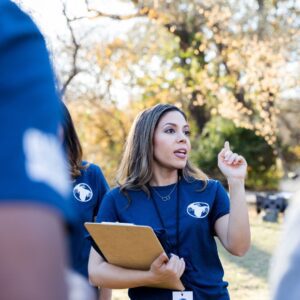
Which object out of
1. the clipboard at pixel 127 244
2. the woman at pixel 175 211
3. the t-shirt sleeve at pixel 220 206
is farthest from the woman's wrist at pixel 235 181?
the clipboard at pixel 127 244

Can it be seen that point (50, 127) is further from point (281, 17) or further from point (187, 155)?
point (281, 17)

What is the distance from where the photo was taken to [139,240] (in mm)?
2529

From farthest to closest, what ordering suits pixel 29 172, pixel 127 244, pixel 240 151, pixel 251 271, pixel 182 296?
pixel 240 151
pixel 251 271
pixel 182 296
pixel 127 244
pixel 29 172

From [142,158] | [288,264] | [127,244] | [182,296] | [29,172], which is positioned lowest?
[182,296]

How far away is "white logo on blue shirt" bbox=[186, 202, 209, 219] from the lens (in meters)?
2.85

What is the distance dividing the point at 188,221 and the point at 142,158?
0.51m

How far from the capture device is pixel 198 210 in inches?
113

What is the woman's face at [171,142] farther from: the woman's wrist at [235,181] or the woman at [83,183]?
the woman at [83,183]

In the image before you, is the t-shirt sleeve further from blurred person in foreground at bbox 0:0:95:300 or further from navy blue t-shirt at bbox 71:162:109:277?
blurred person in foreground at bbox 0:0:95:300

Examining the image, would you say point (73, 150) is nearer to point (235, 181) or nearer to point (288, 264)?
point (235, 181)

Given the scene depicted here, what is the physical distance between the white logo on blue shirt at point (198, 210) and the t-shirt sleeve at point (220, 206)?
0.05 meters

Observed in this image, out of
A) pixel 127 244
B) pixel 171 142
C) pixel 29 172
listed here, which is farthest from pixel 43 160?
pixel 171 142

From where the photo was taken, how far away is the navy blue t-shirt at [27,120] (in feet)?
2.15

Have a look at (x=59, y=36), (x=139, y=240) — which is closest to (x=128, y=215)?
(x=139, y=240)
